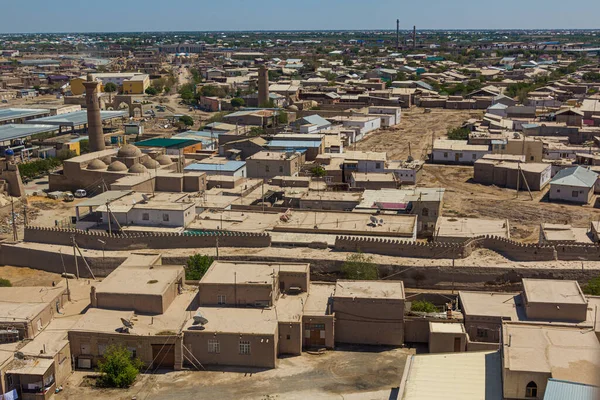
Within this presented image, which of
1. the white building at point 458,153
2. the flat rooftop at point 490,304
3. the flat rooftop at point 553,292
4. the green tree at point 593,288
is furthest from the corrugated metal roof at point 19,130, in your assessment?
the green tree at point 593,288

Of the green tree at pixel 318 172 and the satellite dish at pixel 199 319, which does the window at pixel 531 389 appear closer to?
the satellite dish at pixel 199 319

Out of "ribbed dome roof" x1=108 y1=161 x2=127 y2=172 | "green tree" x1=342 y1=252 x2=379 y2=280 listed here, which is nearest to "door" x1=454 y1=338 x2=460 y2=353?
"green tree" x1=342 y1=252 x2=379 y2=280

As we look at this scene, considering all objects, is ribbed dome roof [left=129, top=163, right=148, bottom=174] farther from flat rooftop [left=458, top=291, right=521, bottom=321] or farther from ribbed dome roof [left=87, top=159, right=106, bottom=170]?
flat rooftop [left=458, top=291, right=521, bottom=321]

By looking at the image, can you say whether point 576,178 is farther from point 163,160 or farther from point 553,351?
point 163,160

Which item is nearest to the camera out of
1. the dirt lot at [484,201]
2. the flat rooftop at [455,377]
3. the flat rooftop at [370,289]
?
the flat rooftop at [455,377]

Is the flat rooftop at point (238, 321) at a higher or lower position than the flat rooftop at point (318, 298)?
higher

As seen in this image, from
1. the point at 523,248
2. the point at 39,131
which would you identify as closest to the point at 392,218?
the point at 523,248
